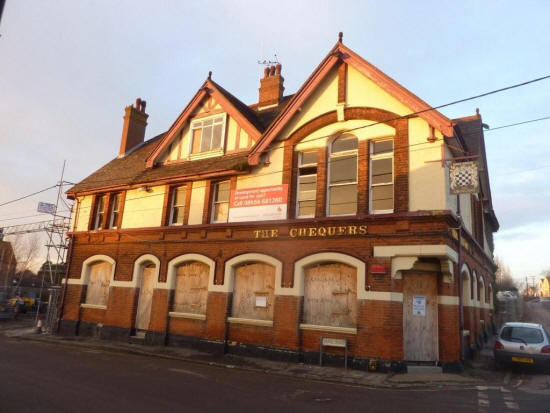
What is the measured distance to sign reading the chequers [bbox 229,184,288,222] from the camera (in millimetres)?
14914

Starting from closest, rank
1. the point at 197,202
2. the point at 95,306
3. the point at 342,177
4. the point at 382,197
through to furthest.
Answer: the point at 382,197, the point at 342,177, the point at 197,202, the point at 95,306

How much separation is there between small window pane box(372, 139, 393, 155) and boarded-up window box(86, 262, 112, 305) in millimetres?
13445

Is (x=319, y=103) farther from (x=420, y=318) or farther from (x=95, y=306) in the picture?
(x=95, y=306)

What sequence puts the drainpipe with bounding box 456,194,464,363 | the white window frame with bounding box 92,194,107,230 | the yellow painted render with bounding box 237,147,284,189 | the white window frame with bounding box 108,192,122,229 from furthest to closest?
1. the white window frame with bounding box 92,194,107,230
2. the white window frame with bounding box 108,192,122,229
3. the yellow painted render with bounding box 237,147,284,189
4. the drainpipe with bounding box 456,194,464,363

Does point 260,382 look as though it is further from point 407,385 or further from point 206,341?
point 206,341

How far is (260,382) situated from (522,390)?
655cm

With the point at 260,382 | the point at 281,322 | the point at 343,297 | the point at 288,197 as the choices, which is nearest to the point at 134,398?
the point at 260,382

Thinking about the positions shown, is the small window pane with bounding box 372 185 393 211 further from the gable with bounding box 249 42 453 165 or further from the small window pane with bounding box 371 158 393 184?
the gable with bounding box 249 42 453 165

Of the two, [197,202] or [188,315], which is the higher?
[197,202]

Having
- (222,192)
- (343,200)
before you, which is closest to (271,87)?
(222,192)

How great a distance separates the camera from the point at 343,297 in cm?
1332

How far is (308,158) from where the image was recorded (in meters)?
15.3

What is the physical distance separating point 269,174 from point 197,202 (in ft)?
12.0

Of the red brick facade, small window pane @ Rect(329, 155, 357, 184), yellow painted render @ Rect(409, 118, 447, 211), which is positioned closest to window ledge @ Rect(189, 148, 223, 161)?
the red brick facade
